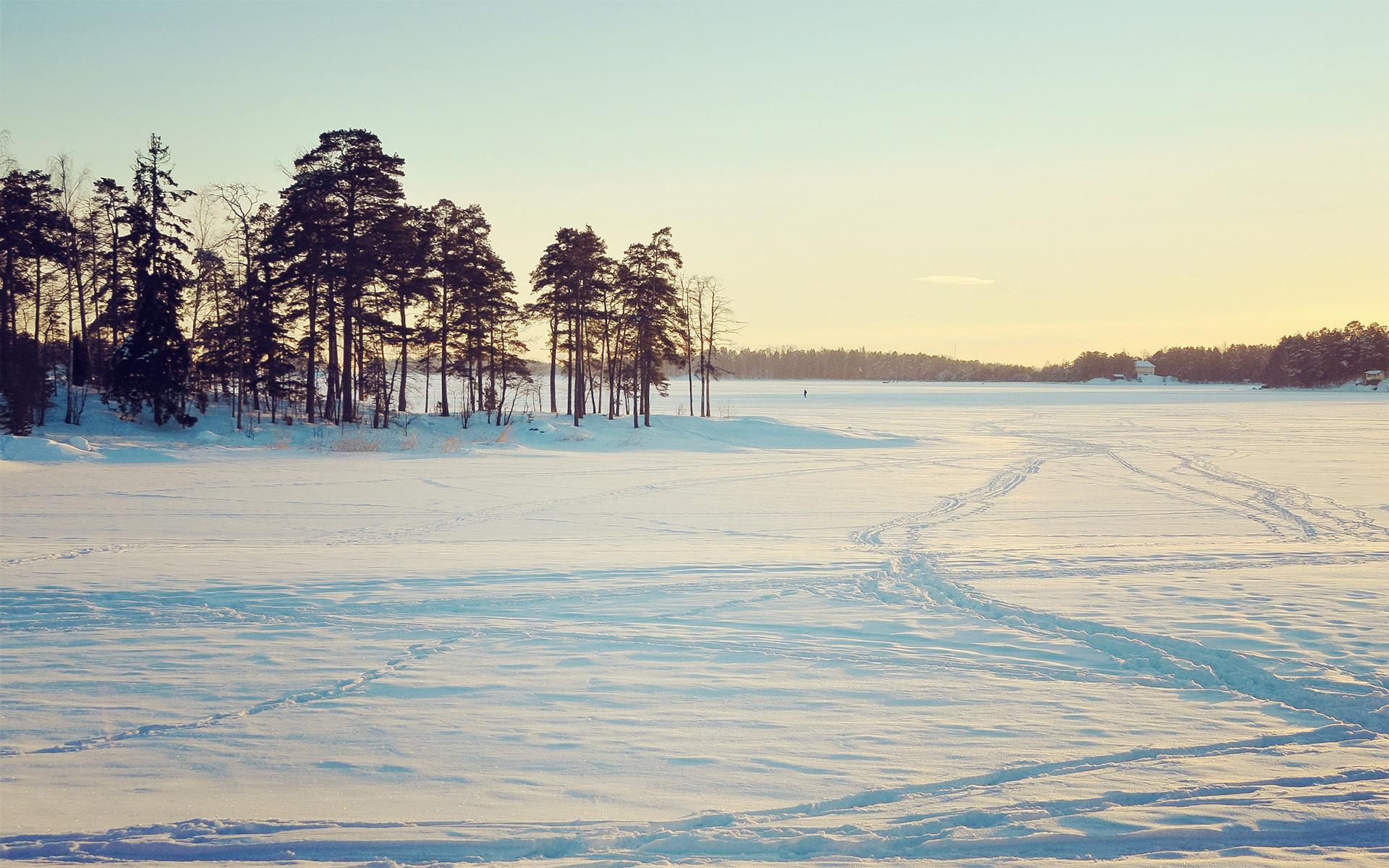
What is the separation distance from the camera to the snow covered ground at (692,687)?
186 inches

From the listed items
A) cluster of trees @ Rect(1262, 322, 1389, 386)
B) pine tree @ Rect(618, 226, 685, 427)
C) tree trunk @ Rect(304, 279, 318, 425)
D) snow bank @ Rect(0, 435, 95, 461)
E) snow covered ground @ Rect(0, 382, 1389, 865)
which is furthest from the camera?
cluster of trees @ Rect(1262, 322, 1389, 386)

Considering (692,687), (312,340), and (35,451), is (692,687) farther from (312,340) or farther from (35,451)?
(312,340)

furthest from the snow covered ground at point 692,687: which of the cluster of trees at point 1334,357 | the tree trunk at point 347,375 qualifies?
the cluster of trees at point 1334,357

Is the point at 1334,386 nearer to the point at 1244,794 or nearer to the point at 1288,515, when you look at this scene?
the point at 1288,515

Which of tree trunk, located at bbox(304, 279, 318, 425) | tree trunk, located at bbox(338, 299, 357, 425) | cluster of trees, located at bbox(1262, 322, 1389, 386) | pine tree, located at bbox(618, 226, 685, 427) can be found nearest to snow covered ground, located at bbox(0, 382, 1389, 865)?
tree trunk, located at bbox(338, 299, 357, 425)

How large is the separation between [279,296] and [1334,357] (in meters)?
148

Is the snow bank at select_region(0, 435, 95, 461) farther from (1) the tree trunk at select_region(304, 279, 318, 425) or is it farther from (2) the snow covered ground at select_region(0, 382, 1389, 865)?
(1) the tree trunk at select_region(304, 279, 318, 425)

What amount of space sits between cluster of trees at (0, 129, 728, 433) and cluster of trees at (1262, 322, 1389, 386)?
12601cm

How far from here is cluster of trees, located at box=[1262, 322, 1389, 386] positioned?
413 ft

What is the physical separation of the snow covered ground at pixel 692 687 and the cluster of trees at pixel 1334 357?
141 m

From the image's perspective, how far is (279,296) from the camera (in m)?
39.1

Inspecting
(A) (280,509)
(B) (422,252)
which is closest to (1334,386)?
(B) (422,252)

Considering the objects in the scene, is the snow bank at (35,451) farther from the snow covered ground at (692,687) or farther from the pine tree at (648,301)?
the pine tree at (648,301)

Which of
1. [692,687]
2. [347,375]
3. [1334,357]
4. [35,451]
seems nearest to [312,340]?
[347,375]
